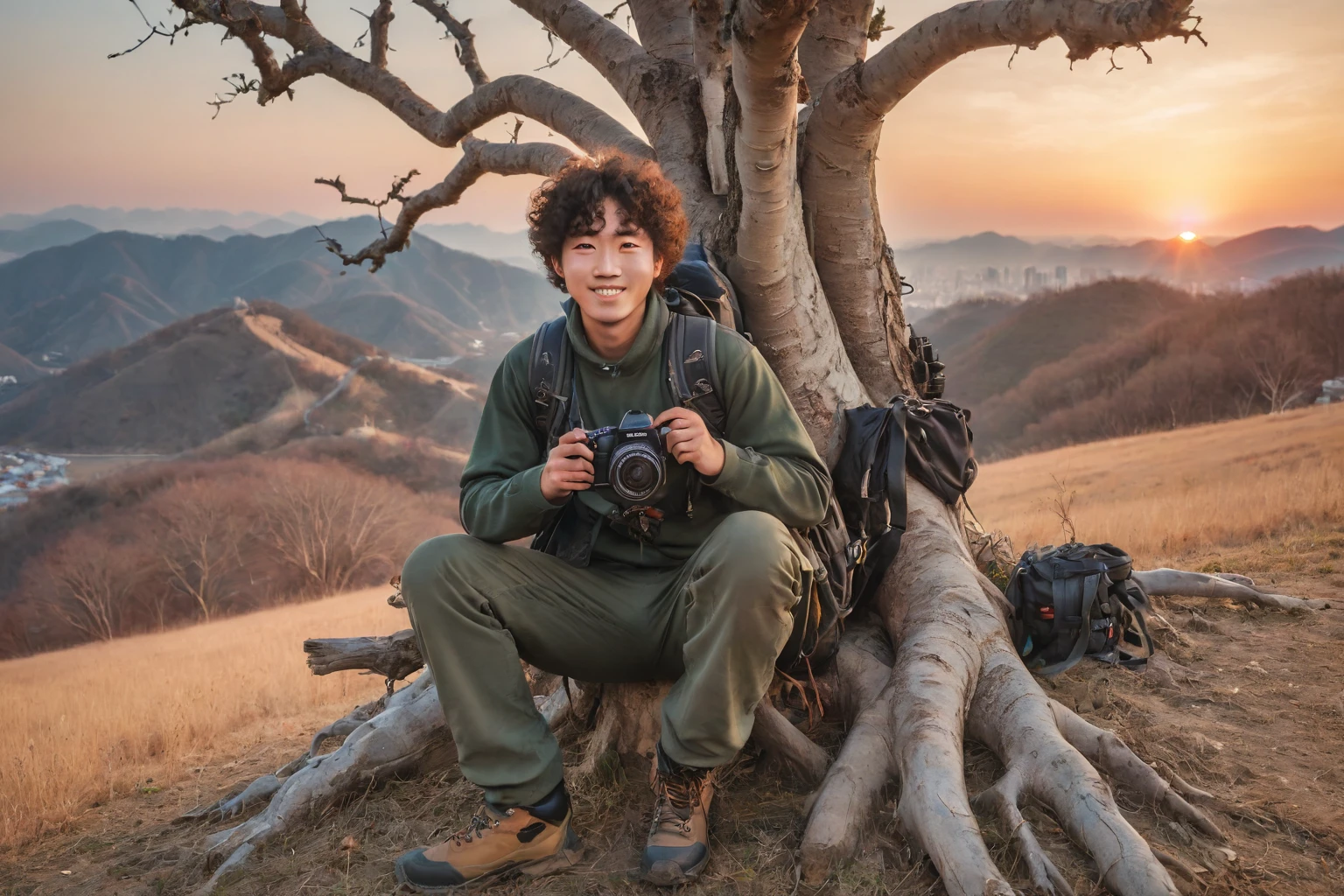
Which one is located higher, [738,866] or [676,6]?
[676,6]

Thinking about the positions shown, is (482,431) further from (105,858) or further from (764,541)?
(105,858)

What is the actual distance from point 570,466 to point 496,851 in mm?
1272

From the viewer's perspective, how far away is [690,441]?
2.67m

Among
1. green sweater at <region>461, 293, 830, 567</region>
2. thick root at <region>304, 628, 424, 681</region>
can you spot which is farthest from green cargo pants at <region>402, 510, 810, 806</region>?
thick root at <region>304, 628, 424, 681</region>

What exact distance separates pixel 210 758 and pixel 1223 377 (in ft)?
203

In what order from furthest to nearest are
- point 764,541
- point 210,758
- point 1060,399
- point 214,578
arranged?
point 1060,399 < point 214,578 < point 210,758 < point 764,541

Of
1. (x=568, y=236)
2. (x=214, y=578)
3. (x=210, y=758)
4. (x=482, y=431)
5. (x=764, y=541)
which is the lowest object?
(x=214, y=578)

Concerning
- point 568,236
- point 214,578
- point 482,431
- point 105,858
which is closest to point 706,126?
point 568,236

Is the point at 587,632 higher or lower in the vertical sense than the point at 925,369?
lower

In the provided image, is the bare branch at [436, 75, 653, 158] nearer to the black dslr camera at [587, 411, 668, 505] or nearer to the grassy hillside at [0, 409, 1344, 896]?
the black dslr camera at [587, 411, 668, 505]

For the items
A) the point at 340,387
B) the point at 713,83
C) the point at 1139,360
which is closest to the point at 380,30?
the point at 713,83

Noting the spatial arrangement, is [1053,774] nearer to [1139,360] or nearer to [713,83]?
[713,83]

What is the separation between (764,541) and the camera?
2.62m

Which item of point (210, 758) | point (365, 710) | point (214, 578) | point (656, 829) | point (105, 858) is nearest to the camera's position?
point (656, 829)
